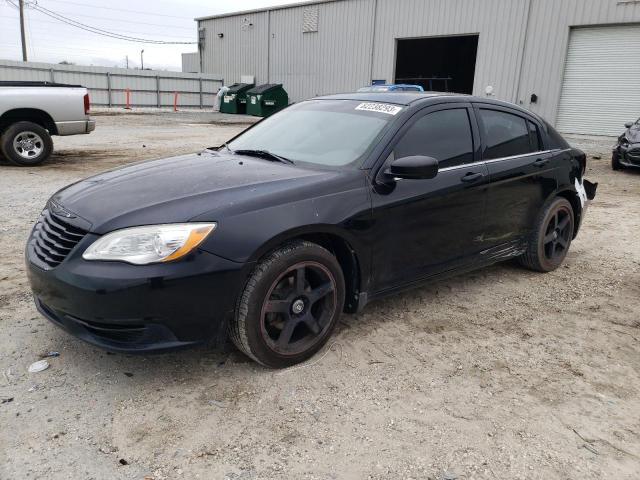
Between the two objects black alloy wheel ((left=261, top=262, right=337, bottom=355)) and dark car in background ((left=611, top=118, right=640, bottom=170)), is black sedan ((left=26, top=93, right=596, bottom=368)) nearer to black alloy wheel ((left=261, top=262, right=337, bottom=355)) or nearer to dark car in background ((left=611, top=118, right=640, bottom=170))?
black alloy wheel ((left=261, top=262, right=337, bottom=355))

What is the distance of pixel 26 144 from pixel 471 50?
2279 cm

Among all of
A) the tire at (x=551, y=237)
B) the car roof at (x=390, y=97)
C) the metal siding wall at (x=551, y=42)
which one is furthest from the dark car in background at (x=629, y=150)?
the car roof at (x=390, y=97)

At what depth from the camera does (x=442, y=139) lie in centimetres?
386

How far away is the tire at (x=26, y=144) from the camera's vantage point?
9.61m

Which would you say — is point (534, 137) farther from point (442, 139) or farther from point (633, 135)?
point (633, 135)

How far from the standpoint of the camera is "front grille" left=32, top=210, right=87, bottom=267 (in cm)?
279

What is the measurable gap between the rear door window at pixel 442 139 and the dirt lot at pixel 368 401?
1.13 metres

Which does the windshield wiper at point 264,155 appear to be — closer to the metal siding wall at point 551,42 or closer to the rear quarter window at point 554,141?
the rear quarter window at point 554,141

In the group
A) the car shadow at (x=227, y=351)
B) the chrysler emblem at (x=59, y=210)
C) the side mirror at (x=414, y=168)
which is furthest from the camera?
the side mirror at (x=414, y=168)

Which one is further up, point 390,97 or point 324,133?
point 390,97

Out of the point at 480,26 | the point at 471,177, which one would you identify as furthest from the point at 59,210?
the point at 480,26

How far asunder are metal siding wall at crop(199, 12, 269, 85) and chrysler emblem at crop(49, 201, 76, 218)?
90.7 feet

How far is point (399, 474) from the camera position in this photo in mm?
2312

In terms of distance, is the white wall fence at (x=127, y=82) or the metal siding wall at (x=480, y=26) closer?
the metal siding wall at (x=480, y=26)
